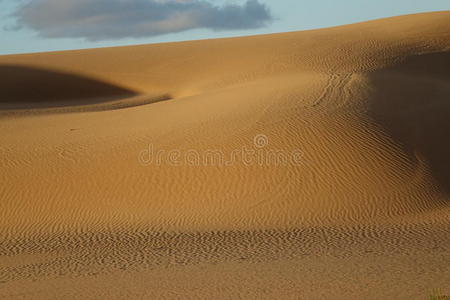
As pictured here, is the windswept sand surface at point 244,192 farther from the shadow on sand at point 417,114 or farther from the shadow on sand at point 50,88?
the shadow on sand at point 50,88

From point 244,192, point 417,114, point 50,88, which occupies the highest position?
point 50,88

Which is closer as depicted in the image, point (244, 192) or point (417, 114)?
point (244, 192)

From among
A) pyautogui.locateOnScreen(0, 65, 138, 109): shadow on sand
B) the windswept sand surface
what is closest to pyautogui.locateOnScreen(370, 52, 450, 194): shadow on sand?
the windswept sand surface

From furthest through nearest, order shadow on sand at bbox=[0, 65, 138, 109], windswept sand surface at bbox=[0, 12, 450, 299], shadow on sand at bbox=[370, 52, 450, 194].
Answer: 1. shadow on sand at bbox=[0, 65, 138, 109]
2. shadow on sand at bbox=[370, 52, 450, 194]
3. windswept sand surface at bbox=[0, 12, 450, 299]

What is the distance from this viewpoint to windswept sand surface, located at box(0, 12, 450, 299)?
779 centimetres

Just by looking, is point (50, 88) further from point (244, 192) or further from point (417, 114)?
point (417, 114)

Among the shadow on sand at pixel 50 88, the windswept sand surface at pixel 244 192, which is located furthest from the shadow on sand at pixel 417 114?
the shadow on sand at pixel 50 88

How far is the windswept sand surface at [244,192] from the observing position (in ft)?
25.6

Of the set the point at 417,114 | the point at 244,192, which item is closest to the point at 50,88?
the point at 244,192

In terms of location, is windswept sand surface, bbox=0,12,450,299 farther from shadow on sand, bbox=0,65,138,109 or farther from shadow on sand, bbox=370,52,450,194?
shadow on sand, bbox=0,65,138,109

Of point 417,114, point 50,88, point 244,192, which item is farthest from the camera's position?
point 50,88

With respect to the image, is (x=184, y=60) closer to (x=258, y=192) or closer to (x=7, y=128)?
(x=7, y=128)

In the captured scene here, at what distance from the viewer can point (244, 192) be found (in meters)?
13.1

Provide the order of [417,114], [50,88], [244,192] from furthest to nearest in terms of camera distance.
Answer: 1. [50,88]
2. [417,114]
3. [244,192]
